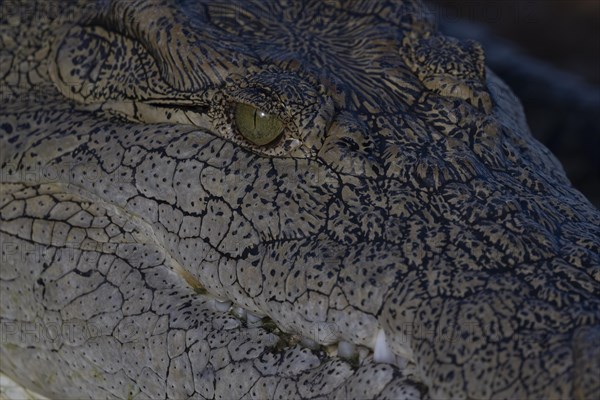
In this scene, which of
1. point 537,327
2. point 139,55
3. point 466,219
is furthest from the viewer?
point 139,55

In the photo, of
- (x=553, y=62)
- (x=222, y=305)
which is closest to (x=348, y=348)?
(x=222, y=305)

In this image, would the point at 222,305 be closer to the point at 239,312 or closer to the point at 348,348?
the point at 239,312

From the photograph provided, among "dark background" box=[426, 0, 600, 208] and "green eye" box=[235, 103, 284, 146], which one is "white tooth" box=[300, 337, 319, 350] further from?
"dark background" box=[426, 0, 600, 208]

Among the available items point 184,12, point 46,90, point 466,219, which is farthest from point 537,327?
point 46,90

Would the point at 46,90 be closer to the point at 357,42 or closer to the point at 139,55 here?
the point at 139,55

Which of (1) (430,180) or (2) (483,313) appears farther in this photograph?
(1) (430,180)

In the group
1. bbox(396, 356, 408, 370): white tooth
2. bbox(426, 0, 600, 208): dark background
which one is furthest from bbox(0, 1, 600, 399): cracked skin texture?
bbox(426, 0, 600, 208): dark background

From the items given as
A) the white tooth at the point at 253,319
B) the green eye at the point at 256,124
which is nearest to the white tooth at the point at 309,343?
the white tooth at the point at 253,319
